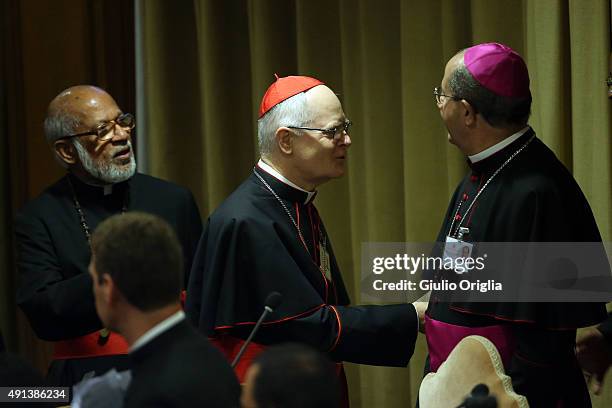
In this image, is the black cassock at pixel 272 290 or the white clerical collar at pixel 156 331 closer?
the white clerical collar at pixel 156 331

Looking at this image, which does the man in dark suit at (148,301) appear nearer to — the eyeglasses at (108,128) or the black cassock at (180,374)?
the black cassock at (180,374)

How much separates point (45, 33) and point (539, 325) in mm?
3061

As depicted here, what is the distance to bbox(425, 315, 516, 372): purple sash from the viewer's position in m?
3.34

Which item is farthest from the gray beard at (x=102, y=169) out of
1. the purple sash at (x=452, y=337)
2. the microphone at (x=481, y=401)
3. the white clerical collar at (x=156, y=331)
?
the microphone at (x=481, y=401)

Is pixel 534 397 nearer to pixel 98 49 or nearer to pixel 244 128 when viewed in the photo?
pixel 244 128

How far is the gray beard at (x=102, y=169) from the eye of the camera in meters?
4.16

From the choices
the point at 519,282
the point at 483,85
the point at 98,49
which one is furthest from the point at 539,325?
the point at 98,49

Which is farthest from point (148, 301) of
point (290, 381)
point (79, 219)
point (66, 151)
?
point (66, 151)

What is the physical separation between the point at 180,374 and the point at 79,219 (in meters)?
1.96

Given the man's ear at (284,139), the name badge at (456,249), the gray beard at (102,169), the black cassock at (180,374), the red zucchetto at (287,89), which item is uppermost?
the red zucchetto at (287,89)

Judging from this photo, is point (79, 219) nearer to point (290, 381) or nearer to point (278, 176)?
point (278, 176)

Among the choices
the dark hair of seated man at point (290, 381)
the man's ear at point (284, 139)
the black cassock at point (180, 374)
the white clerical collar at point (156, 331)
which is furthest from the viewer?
the man's ear at point (284, 139)

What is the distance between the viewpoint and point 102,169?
4156 mm

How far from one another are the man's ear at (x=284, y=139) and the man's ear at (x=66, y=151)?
952 millimetres
